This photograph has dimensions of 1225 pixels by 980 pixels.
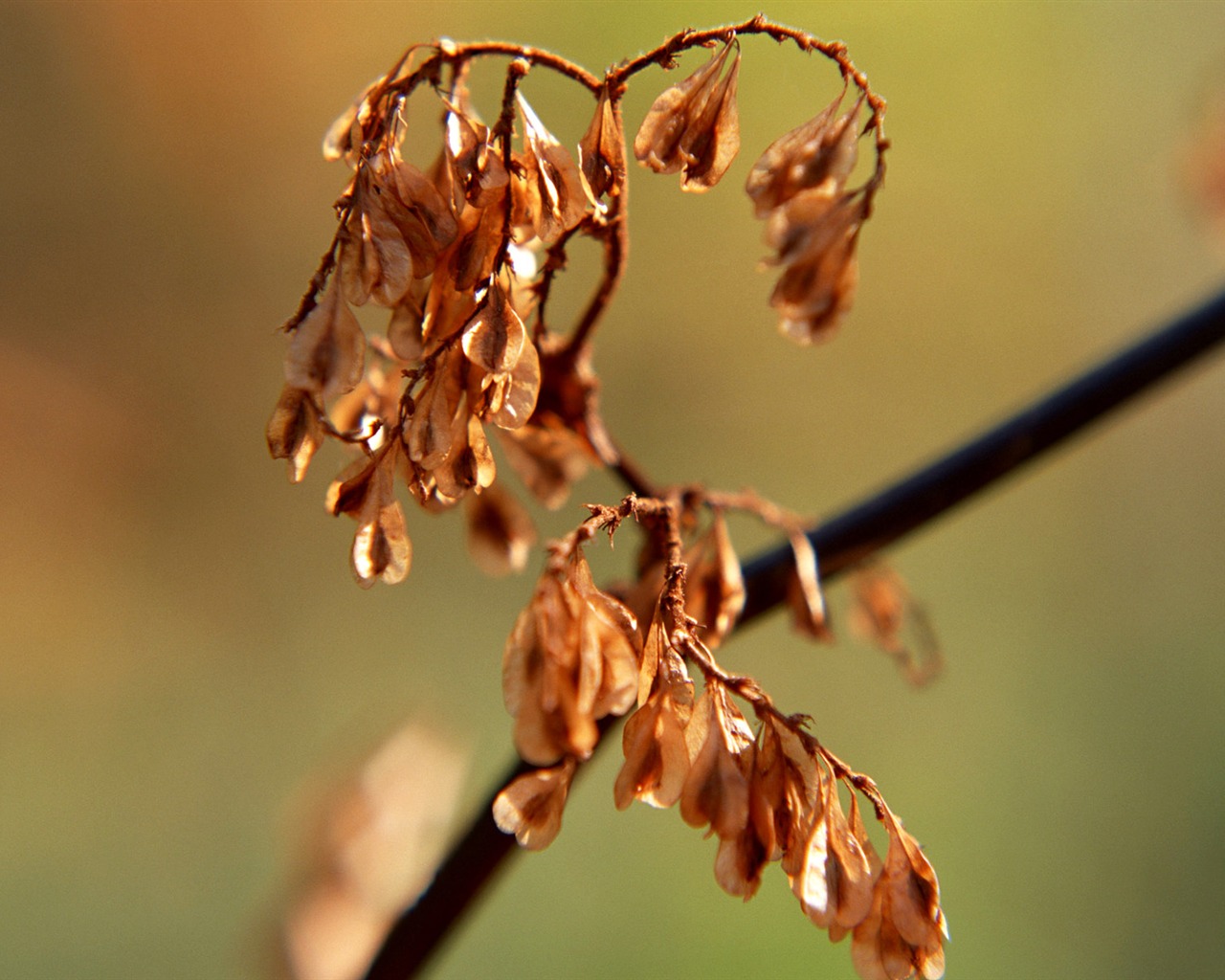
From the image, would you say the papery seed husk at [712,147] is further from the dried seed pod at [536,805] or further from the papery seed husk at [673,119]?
the dried seed pod at [536,805]

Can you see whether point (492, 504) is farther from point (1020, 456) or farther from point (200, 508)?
point (200, 508)

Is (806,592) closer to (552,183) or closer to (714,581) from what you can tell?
(714,581)

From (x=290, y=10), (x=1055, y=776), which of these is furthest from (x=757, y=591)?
(x=290, y=10)

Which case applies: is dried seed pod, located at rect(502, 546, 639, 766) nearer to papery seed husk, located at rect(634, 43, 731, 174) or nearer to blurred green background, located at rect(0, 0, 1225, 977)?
papery seed husk, located at rect(634, 43, 731, 174)

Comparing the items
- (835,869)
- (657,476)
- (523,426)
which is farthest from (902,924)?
(657,476)

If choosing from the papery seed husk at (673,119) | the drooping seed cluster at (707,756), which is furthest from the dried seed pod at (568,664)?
the papery seed husk at (673,119)

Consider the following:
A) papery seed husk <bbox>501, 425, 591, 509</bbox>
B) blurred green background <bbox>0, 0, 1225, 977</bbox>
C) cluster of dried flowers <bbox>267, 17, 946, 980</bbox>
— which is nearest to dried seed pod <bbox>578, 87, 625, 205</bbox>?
cluster of dried flowers <bbox>267, 17, 946, 980</bbox>
